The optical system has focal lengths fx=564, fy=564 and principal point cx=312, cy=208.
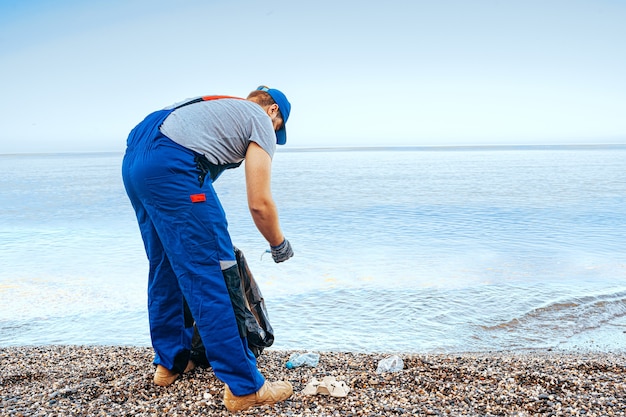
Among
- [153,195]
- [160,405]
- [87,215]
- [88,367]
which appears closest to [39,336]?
[88,367]

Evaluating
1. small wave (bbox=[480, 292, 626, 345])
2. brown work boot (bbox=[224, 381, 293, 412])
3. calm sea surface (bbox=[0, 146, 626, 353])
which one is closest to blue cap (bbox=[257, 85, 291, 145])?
brown work boot (bbox=[224, 381, 293, 412])

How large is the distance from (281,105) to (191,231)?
34.8 inches

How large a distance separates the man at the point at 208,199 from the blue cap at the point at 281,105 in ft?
0.04

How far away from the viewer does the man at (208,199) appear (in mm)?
2941

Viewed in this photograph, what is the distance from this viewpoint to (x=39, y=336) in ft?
18.1

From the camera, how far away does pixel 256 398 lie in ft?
10.3

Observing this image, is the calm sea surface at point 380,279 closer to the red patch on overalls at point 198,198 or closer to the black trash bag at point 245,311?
the black trash bag at point 245,311

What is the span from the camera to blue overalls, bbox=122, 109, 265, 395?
9.66 ft

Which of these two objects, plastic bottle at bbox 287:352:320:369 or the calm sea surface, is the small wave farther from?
plastic bottle at bbox 287:352:320:369

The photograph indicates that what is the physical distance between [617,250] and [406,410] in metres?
7.90

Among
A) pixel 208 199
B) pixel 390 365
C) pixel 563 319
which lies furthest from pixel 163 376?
pixel 563 319

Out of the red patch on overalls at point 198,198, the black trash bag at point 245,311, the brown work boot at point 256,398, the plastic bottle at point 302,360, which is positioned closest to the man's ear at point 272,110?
the red patch on overalls at point 198,198

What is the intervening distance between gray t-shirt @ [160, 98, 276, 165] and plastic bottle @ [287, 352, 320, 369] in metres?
1.65

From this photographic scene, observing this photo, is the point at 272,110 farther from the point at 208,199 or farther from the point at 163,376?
the point at 163,376
